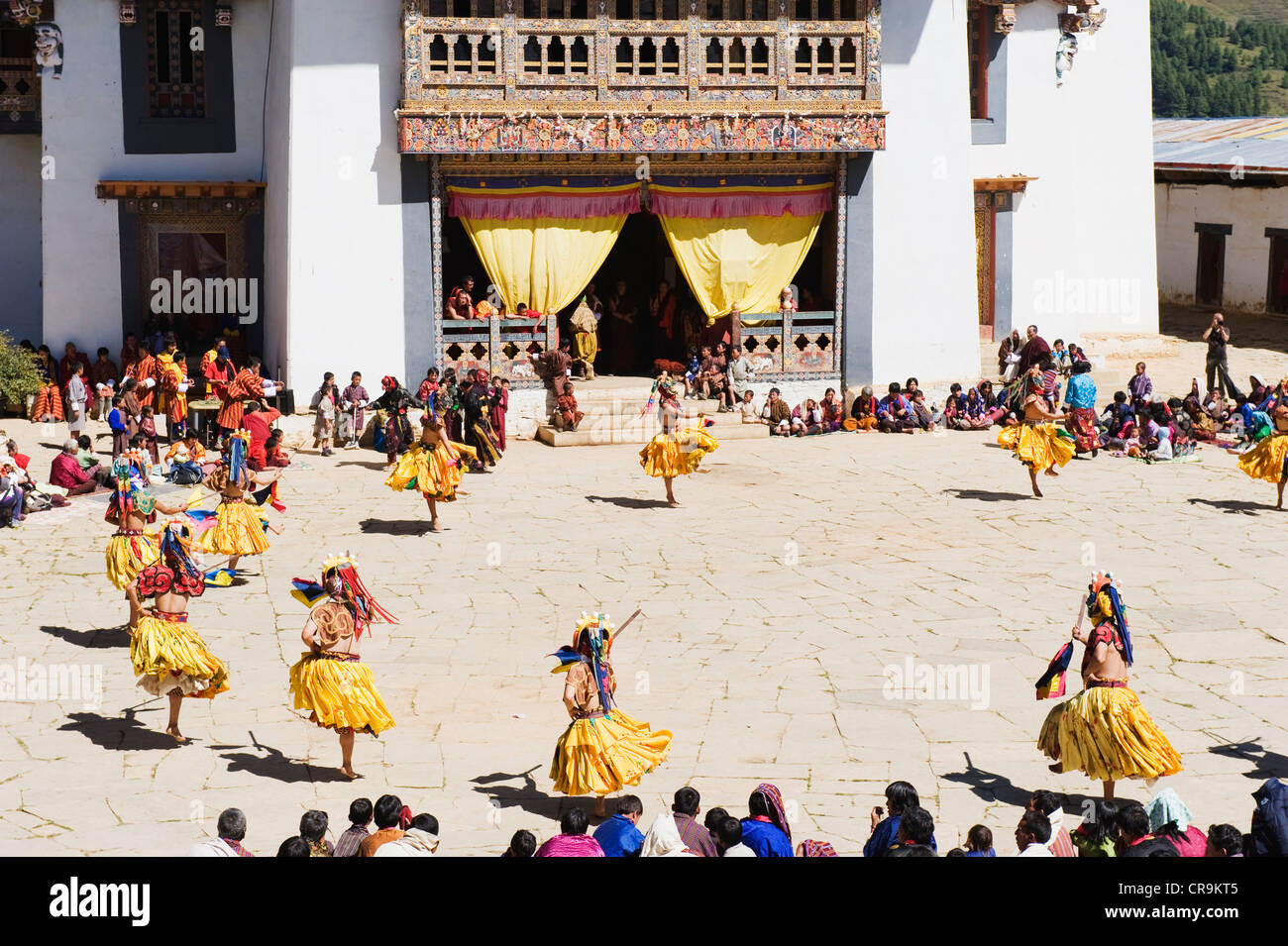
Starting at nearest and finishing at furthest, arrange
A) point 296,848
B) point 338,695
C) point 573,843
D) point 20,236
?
point 296,848, point 573,843, point 338,695, point 20,236

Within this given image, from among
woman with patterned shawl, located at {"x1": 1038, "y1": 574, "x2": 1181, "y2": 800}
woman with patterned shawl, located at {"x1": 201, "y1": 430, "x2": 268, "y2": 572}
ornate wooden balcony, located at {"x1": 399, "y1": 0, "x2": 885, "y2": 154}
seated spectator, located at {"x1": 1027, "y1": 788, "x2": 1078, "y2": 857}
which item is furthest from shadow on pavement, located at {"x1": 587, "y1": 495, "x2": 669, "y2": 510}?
seated spectator, located at {"x1": 1027, "y1": 788, "x2": 1078, "y2": 857}

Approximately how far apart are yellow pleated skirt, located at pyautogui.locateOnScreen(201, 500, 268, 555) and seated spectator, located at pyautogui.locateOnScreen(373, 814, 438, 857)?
6.87 meters

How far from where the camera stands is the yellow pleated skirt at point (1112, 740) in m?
10.1

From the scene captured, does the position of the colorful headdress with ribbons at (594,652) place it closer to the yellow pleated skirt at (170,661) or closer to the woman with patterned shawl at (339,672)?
the woman with patterned shawl at (339,672)

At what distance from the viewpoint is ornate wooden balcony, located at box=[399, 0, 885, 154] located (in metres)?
22.0

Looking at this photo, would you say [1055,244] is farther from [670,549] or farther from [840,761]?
[840,761]

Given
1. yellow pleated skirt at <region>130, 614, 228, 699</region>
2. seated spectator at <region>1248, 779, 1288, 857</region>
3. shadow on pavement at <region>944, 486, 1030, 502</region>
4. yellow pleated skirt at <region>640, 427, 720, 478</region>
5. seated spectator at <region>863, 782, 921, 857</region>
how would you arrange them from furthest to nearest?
shadow on pavement at <region>944, 486, 1030, 502</region> → yellow pleated skirt at <region>640, 427, 720, 478</region> → yellow pleated skirt at <region>130, 614, 228, 699</region> → seated spectator at <region>863, 782, 921, 857</region> → seated spectator at <region>1248, 779, 1288, 857</region>

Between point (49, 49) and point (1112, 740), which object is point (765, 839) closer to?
point (1112, 740)

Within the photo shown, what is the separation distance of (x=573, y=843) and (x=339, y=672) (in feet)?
10.2

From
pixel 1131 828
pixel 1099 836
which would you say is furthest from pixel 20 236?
pixel 1131 828

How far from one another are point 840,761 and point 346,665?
325 centimetres

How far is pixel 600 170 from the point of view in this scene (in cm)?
2311

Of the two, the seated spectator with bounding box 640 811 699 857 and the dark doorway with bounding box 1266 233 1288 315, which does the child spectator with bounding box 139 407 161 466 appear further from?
the dark doorway with bounding box 1266 233 1288 315

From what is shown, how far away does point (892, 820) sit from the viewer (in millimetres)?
8320
